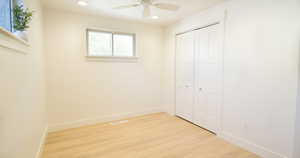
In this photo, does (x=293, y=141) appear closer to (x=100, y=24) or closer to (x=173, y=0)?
(x=173, y=0)

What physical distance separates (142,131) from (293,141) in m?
2.25

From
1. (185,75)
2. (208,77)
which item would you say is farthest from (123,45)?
(208,77)

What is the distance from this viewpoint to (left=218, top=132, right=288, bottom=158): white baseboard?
6.79 ft

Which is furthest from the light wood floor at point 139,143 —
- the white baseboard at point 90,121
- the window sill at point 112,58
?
the window sill at point 112,58

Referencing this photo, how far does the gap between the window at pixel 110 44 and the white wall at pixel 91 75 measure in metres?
0.15

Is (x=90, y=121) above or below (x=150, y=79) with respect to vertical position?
below

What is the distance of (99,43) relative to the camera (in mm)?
3480

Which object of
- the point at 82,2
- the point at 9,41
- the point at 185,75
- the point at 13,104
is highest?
the point at 82,2

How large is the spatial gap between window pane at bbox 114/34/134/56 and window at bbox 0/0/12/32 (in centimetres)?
239

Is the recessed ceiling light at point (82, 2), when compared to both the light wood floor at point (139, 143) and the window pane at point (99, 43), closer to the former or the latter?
the window pane at point (99, 43)

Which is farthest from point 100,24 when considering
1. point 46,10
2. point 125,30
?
point 46,10

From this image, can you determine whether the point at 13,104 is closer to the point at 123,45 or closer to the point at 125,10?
the point at 125,10

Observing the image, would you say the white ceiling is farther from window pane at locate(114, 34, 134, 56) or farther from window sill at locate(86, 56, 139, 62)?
window sill at locate(86, 56, 139, 62)

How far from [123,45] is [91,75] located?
107 centimetres
